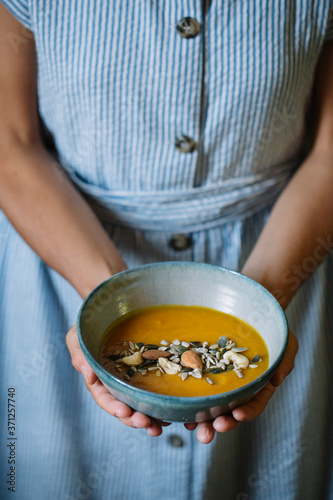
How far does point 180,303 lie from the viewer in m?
0.86

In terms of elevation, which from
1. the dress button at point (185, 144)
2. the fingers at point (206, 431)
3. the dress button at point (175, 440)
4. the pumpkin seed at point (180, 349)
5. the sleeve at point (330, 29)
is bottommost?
the dress button at point (175, 440)

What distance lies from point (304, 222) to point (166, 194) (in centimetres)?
31

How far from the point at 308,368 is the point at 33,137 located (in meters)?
0.81

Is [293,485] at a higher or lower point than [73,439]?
lower

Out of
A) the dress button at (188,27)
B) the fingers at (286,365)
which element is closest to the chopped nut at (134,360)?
the fingers at (286,365)

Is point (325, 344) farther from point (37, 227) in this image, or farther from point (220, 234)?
point (37, 227)

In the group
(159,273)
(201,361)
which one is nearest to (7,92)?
(159,273)

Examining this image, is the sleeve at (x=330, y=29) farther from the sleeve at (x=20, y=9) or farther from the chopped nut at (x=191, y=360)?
the chopped nut at (x=191, y=360)

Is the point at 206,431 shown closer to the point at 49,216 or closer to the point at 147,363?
the point at 147,363

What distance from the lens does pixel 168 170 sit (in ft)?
3.19

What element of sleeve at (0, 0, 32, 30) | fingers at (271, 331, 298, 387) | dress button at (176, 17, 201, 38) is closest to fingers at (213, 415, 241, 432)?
fingers at (271, 331, 298, 387)

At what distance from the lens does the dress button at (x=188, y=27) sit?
33.7 inches

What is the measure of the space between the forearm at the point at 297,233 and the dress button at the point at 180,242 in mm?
149

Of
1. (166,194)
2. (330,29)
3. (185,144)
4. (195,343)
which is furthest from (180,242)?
(330,29)
